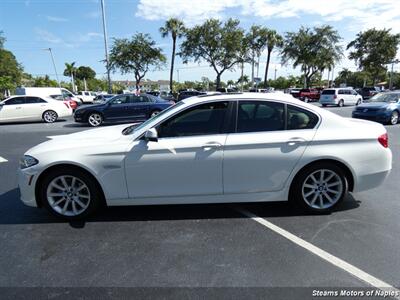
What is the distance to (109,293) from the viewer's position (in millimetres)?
2529

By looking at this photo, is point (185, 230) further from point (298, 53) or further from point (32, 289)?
point (298, 53)

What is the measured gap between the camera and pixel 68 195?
3.79 metres

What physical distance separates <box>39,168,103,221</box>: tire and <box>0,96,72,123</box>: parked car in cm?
1354

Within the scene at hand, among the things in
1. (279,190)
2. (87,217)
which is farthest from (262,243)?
(87,217)

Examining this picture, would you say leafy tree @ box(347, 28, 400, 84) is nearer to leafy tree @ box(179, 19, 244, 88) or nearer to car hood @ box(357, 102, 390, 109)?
leafy tree @ box(179, 19, 244, 88)

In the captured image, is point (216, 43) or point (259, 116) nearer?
point (259, 116)

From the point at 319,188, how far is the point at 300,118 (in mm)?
945

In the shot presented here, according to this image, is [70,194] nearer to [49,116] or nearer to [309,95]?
[49,116]

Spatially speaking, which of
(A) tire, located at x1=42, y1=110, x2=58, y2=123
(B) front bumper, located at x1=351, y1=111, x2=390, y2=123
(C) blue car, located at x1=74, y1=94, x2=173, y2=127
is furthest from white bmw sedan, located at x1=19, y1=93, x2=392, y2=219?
(A) tire, located at x1=42, y1=110, x2=58, y2=123

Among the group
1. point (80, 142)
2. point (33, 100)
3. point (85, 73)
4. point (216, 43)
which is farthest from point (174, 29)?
point (85, 73)

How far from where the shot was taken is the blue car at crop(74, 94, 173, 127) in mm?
13773

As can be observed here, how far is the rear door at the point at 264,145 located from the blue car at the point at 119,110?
10.9 meters

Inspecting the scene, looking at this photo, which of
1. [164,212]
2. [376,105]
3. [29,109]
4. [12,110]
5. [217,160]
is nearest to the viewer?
[217,160]

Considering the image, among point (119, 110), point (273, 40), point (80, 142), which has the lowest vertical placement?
point (119, 110)
